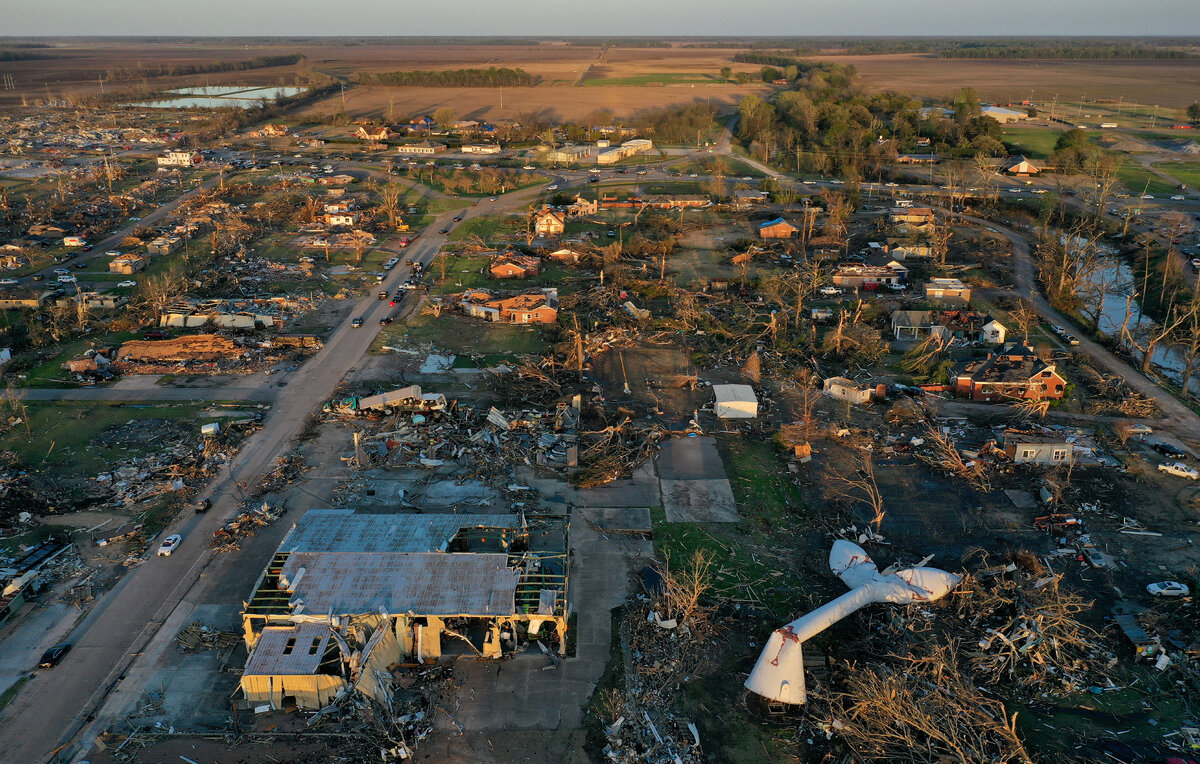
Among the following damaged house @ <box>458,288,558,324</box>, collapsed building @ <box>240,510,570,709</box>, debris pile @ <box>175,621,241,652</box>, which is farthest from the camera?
damaged house @ <box>458,288,558,324</box>

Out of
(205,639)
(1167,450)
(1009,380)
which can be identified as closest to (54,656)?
(205,639)

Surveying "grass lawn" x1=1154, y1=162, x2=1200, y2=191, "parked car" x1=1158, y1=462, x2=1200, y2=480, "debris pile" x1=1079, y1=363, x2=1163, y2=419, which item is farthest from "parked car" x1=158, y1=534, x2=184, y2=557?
"grass lawn" x1=1154, y1=162, x2=1200, y2=191

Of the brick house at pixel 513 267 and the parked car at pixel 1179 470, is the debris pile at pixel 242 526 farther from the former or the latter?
the parked car at pixel 1179 470

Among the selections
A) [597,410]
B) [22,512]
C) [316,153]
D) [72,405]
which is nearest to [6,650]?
[22,512]

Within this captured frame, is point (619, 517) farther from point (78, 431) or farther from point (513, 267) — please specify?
point (513, 267)

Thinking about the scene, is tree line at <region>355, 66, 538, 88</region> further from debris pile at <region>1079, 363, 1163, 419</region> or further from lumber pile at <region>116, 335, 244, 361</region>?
debris pile at <region>1079, 363, 1163, 419</region>

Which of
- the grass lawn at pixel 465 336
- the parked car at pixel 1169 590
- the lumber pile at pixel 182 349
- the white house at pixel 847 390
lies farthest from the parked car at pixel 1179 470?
the lumber pile at pixel 182 349

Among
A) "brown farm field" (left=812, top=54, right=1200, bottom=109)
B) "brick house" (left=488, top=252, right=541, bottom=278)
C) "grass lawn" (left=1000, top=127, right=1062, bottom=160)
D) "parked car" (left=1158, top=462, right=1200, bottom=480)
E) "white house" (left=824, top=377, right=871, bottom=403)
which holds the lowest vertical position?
"parked car" (left=1158, top=462, right=1200, bottom=480)
